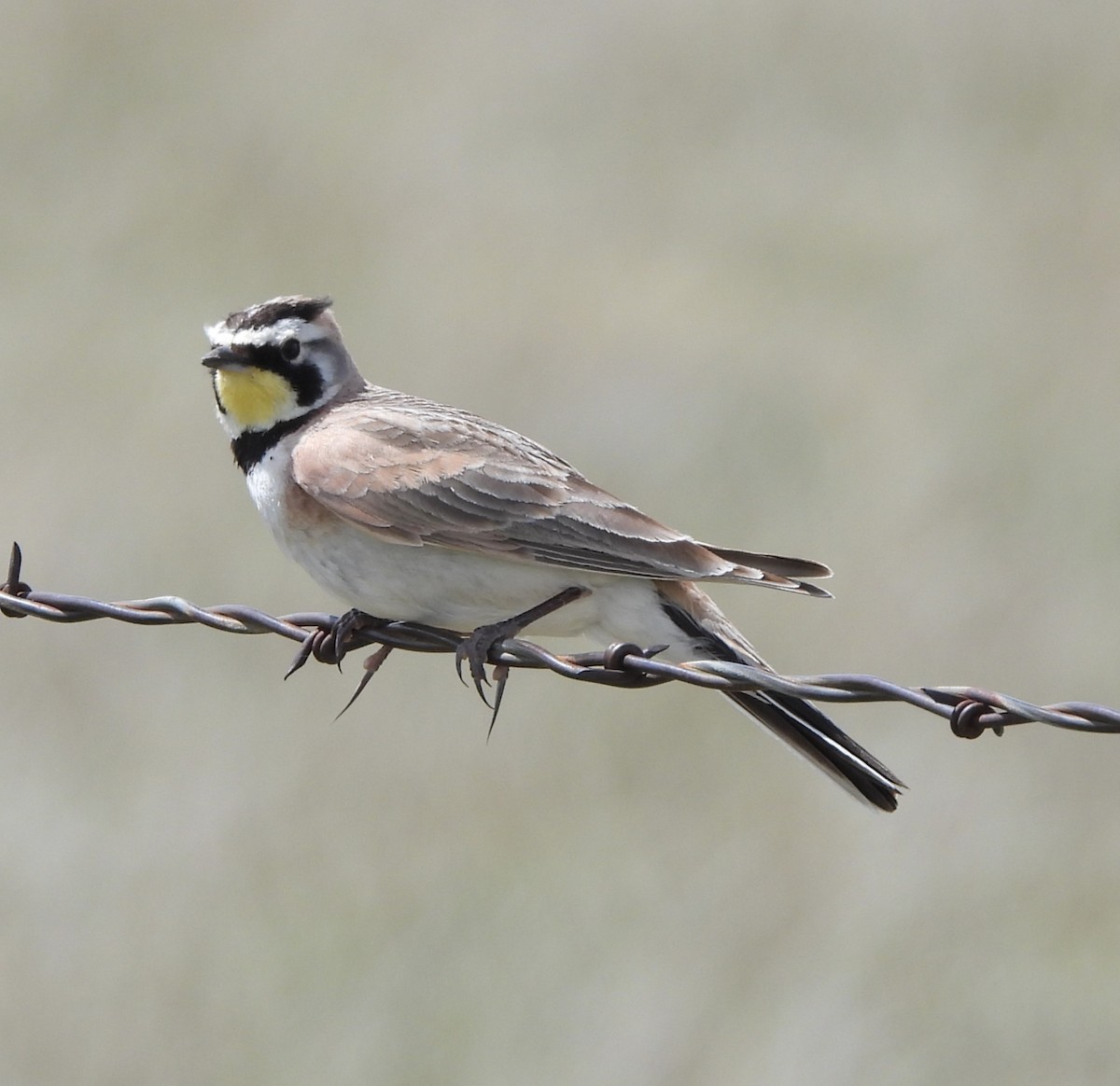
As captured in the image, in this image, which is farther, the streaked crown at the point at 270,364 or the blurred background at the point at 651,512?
the blurred background at the point at 651,512

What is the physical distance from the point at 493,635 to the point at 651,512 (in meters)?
8.36

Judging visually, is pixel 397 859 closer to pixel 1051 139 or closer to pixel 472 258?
pixel 472 258

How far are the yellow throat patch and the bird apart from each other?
0.13 metres

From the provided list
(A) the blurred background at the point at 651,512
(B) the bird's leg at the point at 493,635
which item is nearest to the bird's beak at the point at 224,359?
(B) the bird's leg at the point at 493,635

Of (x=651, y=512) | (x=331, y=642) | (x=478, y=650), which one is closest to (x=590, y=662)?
(x=478, y=650)

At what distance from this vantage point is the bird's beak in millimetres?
7605

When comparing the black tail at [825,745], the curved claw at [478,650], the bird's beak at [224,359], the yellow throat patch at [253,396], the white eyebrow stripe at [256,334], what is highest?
the white eyebrow stripe at [256,334]

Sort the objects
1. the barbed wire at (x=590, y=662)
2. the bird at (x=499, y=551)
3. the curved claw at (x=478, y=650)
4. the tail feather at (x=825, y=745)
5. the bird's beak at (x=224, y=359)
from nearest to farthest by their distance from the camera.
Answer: the barbed wire at (x=590, y=662), the curved claw at (x=478, y=650), the tail feather at (x=825, y=745), the bird at (x=499, y=551), the bird's beak at (x=224, y=359)

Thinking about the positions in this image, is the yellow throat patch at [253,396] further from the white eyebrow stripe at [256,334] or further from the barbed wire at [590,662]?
the barbed wire at [590,662]

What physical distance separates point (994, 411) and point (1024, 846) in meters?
6.29

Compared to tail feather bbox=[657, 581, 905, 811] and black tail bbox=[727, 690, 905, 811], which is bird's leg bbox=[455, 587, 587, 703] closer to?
tail feather bbox=[657, 581, 905, 811]

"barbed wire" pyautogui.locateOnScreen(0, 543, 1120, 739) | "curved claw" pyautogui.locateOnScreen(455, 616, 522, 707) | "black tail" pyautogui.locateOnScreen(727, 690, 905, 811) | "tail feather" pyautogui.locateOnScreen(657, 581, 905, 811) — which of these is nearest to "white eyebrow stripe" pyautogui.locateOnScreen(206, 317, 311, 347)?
"barbed wire" pyautogui.locateOnScreen(0, 543, 1120, 739)

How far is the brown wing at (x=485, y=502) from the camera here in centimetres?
662

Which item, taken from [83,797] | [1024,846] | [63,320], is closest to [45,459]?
[63,320]
